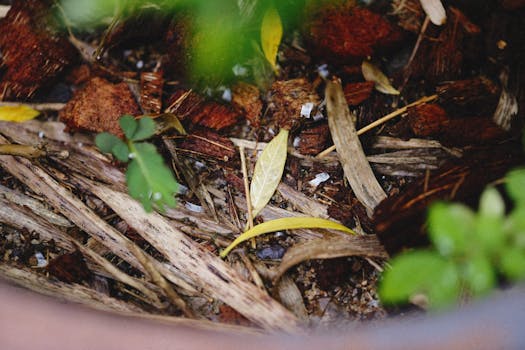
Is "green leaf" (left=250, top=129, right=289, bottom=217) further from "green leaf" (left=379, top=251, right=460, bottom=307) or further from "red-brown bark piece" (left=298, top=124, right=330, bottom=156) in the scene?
"green leaf" (left=379, top=251, right=460, bottom=307)

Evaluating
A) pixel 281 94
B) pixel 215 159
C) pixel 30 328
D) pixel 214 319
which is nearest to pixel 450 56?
pixel 281 94

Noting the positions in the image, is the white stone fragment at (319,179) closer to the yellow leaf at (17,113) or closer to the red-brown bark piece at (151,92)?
the red-brown bark piece at (151,92)

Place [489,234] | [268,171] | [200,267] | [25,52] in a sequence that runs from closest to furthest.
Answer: [489,234], [200,267], [268,171], [25,52]

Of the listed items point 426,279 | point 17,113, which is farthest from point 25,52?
point 426,279

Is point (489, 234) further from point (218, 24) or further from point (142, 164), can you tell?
point (218, 24)

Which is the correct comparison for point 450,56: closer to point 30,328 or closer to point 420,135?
point 420,135
